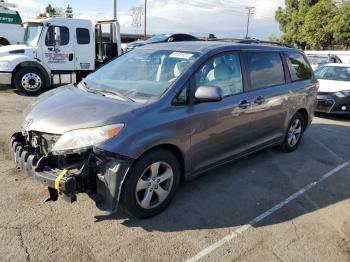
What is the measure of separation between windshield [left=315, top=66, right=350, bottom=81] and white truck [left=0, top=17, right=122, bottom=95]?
24.4ft

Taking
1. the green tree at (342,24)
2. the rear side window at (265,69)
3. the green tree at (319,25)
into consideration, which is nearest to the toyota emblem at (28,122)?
the rear side window at (265,69)

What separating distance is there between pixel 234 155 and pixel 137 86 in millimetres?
1576

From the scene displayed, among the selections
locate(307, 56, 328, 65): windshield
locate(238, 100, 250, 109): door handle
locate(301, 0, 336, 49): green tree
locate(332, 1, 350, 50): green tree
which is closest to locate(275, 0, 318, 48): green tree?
locate(301, 0, 336, 49): green tree

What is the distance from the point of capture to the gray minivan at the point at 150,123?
330cm

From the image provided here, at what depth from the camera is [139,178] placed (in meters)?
3.47

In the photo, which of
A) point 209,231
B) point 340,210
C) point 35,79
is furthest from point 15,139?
point 35,79

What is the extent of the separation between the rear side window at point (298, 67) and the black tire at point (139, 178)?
3.09 meters

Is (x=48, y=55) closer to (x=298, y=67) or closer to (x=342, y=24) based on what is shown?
(x=298, y=67)

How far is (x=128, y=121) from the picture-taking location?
3.39m

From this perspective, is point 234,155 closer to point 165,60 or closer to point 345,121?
point 165,60

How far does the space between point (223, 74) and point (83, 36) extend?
29.1 ft

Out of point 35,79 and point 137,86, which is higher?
point 137,86

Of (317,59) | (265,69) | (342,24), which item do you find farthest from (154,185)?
(342,24)

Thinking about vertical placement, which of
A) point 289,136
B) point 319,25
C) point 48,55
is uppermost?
point 319,25
